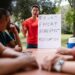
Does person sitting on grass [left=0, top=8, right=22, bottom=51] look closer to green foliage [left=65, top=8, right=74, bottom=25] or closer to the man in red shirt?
the man in red shirt

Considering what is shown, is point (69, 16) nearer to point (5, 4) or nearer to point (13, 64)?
point (5, 4)

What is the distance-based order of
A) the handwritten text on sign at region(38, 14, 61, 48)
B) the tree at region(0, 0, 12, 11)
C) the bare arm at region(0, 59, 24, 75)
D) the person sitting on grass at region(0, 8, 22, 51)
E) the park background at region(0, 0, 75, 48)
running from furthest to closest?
1. the tree at region(0, 0, 12, 11)
2. the park background at region(0, 0, 75, 48)
3. the handwritten text on sign at region(38, 14, 61, 48)
4. the person sitting on grass at region(0, 8, 22, 51)
5. the bare arm at region(0, 59, 24, 75)

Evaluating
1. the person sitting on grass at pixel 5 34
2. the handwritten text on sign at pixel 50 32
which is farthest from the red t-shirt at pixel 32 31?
the handwritten text on sign at pixel 50 32

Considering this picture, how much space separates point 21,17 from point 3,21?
3368 millimetres

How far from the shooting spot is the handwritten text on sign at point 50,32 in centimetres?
258

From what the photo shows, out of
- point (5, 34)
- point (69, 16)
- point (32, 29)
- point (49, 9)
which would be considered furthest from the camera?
point (49, 9)

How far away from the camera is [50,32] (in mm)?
2631

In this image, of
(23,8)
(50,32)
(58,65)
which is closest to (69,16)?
(23,8)

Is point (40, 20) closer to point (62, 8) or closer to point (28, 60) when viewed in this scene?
point (28, 60)

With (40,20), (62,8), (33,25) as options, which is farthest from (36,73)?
(62,8)

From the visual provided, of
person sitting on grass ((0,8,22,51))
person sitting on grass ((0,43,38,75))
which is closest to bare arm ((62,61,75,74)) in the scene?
person sitting on grass ((0,43,38,75))

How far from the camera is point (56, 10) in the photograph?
5.18 m

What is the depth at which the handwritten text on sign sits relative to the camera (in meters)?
2.58

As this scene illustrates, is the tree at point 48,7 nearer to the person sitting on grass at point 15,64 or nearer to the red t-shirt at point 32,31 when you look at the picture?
the red t-shirt at point 32,31
